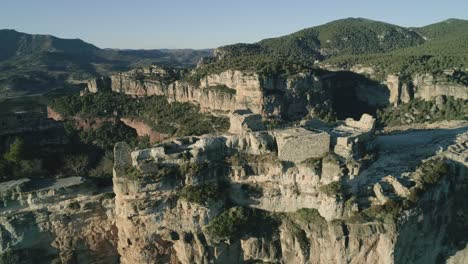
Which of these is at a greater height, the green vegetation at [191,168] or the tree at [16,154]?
the green vegetation at [191,168]

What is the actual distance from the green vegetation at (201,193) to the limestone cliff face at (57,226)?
6.95 meters

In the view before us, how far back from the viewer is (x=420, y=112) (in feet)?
260

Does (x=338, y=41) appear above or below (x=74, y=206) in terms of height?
above

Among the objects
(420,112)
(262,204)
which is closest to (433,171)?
(262,204)

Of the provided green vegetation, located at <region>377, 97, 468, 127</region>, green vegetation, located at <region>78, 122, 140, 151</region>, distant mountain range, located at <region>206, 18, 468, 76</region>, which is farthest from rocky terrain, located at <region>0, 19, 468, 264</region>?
distant mountain range, located at <region>206, 18, 468, 76</region>

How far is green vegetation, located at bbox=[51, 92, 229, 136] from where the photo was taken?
7050cm

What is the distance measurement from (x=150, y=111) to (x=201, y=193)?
50.1 metres

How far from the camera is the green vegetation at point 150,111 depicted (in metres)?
70.5

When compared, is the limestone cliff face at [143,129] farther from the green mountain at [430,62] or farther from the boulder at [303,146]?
the green mountain at [430,62]

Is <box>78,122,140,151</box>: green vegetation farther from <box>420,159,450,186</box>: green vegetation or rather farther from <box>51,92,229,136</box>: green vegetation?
<box>420,159,450,186</box>: green vegetation

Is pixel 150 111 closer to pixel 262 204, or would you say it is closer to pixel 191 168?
pixel 191 168

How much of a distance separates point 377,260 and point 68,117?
64.8m

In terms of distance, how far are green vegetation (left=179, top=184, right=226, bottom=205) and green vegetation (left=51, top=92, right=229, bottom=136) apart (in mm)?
31190

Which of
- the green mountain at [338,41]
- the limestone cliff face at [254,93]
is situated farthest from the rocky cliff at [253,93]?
the green mountain at [338,41]
